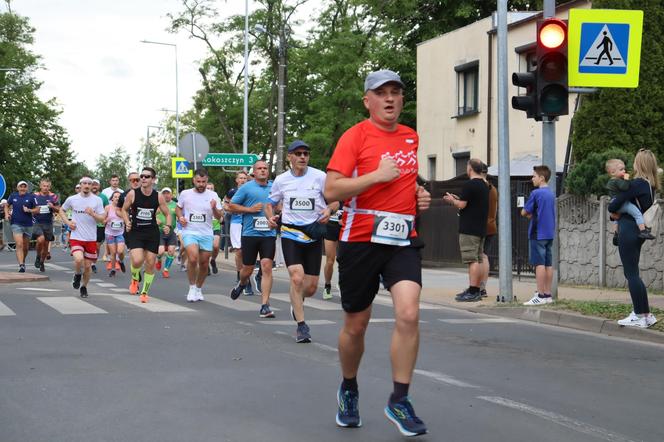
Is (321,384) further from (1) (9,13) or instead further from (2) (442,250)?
(1) (9,13)

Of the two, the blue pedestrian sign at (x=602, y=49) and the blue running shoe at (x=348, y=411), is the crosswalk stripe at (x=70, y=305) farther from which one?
the blue running shoe at (x=348, y=411)

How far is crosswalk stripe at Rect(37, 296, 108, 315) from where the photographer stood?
12.7m

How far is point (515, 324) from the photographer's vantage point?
40.3 ft

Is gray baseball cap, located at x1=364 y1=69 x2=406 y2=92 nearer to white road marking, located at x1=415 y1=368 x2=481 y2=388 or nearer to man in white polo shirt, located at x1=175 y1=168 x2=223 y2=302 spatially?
white road marking, located at x1=415 y1=368 x2=481 y2=388

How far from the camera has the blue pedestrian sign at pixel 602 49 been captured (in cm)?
1280

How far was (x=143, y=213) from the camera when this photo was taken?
14.8 m

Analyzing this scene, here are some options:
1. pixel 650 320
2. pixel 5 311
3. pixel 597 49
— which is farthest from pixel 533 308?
pixel 5 311

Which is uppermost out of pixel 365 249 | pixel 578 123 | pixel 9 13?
pixel 9 13

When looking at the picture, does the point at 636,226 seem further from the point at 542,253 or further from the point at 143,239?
the point at 143,239

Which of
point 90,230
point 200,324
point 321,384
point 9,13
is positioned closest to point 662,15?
point 90,230

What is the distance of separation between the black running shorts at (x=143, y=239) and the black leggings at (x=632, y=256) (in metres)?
6.66

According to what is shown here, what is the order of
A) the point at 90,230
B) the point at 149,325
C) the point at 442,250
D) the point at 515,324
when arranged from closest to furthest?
the point at 149,325
the point at 515,324
the point at 90,230
the point at 442,250

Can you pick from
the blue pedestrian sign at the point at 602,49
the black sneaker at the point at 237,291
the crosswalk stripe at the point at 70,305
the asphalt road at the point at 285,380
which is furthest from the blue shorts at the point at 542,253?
the crosswalk stripe at the point at 70,305

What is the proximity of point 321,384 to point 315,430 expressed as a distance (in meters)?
1.57
